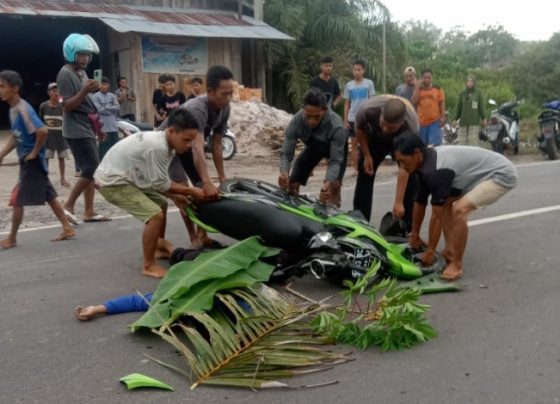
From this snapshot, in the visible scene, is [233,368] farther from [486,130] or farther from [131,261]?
[486,130]

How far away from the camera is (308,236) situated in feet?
16.5

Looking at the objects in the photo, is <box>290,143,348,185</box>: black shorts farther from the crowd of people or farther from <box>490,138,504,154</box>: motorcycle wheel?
<box>490,138,504,154</box>: motorcycle wheel

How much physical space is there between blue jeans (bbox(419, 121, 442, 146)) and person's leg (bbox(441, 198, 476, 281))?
6464 mm

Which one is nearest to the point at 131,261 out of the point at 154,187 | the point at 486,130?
the point at 154,187

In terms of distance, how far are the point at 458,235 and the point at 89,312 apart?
111 inches

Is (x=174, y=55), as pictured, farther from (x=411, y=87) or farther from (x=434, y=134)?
(x=434, y=134)

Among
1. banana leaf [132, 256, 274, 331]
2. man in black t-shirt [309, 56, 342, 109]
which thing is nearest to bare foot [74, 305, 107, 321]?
banana leaf [132, 256, 274, 331]

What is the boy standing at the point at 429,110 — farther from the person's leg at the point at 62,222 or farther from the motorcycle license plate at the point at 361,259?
the motorcycle license plate at the point at 361,259

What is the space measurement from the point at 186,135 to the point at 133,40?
42.1 ft

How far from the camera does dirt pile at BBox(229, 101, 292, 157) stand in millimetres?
16156

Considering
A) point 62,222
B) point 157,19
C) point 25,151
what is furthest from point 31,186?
point 157,19

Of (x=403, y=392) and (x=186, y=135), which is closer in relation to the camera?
(x=403, y=392)

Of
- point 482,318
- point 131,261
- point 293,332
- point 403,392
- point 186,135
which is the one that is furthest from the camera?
point 131,261

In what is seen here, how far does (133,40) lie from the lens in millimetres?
17234
